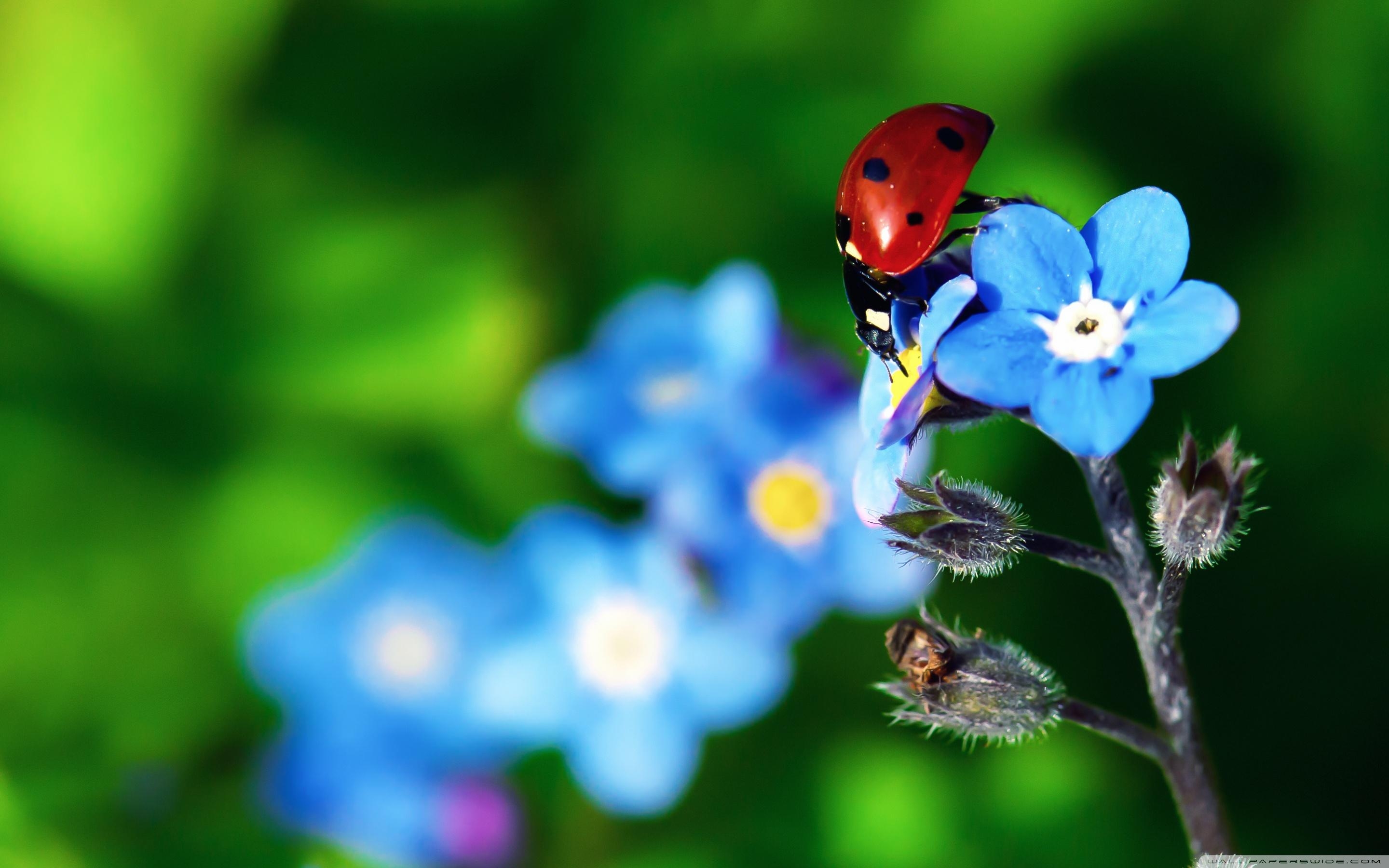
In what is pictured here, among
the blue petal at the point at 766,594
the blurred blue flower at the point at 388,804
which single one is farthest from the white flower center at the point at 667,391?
the blurred blue flower at the point at 388,804

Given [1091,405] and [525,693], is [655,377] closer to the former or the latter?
[525,693]

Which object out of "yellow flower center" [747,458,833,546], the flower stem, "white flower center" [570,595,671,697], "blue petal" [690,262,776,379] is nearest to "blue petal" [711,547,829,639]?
"yellow flower center" [747,458,833,546]

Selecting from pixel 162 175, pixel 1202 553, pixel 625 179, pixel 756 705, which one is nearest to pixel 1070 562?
pixel 1202 553

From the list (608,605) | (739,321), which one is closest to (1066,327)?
(739,321)

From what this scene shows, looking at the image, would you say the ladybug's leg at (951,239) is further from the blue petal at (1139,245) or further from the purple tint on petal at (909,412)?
the purple tint on petal at (909,412)

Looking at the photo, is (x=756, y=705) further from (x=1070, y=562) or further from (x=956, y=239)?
(x=1070, y=562)

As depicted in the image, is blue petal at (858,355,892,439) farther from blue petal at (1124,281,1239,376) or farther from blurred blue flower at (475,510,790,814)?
blurred blue flower at (475,510,790,814)
